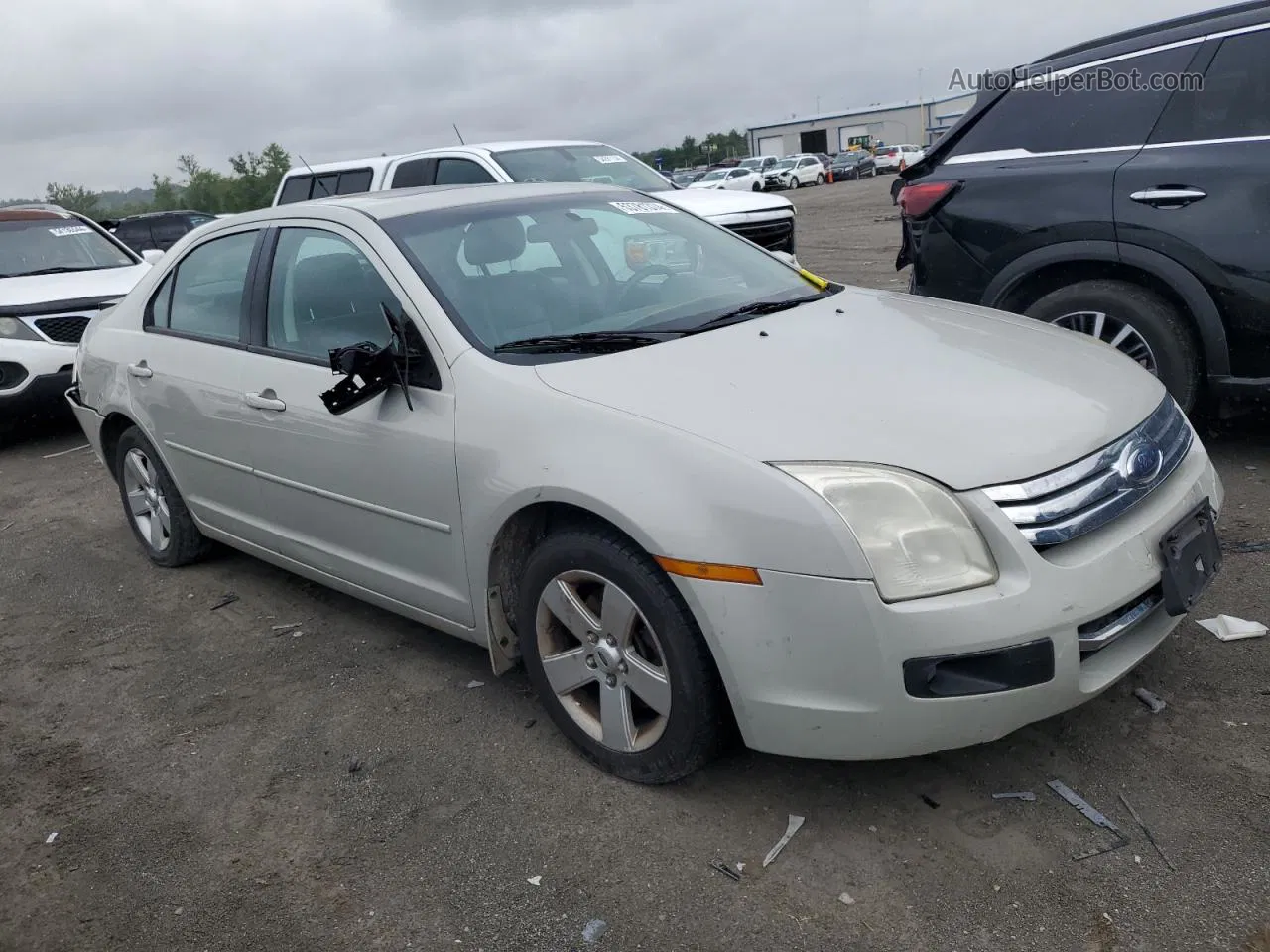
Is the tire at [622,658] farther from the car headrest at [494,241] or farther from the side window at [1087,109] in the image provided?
the side window at [1087,109]

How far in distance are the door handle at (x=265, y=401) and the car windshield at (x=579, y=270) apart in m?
0.75

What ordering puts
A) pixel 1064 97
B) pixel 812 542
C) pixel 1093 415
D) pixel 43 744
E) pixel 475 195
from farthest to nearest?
1. pixel 1064 97
2. pixel 475 195
3. pixel 43 744
4. pixel 1093 415
5. pixel 812 542

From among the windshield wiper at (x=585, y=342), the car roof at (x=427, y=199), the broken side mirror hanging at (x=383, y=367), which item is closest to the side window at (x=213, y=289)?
the car roof at (x=427, y=199)

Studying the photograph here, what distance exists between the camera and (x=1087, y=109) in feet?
16.5

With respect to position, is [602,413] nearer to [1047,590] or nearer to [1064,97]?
[1047,590]

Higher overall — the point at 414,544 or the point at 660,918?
the point at 414,544

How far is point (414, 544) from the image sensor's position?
3.51m

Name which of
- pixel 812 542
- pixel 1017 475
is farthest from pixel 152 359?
pixel 1017 475

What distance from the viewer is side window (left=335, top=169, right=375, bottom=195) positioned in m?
10.1

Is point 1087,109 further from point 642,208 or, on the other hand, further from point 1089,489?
point 1089,489

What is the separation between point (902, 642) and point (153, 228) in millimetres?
22416

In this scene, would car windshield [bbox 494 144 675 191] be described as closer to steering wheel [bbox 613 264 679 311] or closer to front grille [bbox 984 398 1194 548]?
steering wheel [bbox 613 264 679 311]

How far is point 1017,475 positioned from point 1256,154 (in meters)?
2.87

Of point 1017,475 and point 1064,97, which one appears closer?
point 1017,475
